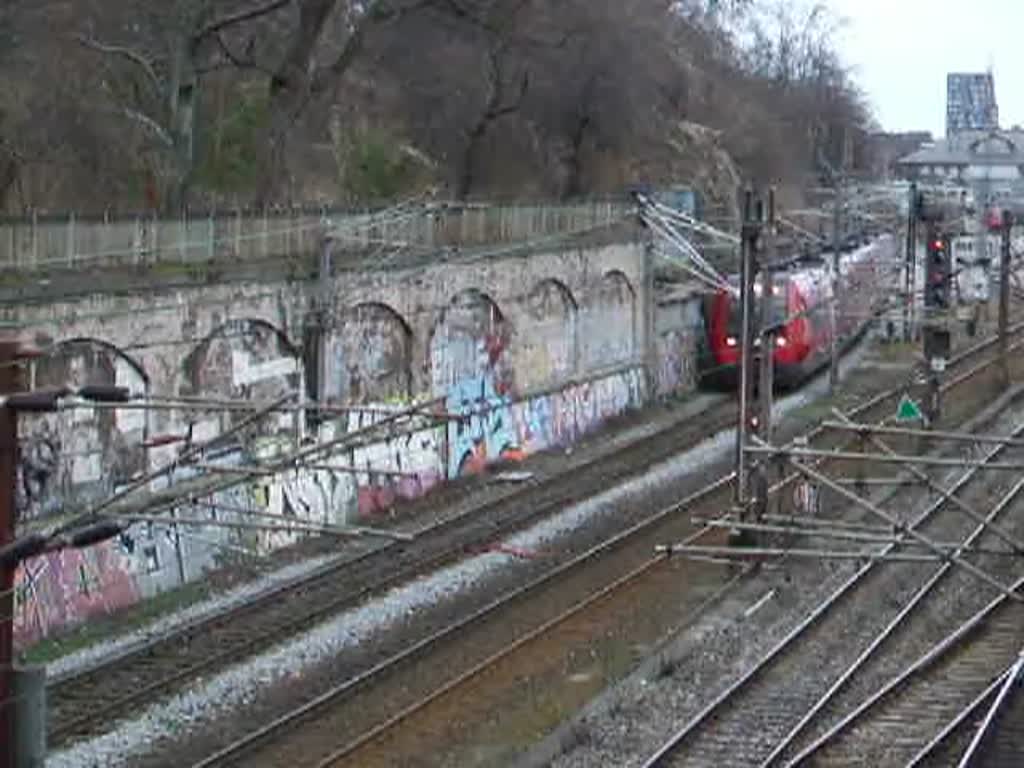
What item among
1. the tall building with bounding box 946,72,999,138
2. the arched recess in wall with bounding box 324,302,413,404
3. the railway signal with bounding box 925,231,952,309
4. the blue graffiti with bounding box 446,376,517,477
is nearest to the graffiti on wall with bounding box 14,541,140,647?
the arched recess in wall with bounding box 324,302,413,404

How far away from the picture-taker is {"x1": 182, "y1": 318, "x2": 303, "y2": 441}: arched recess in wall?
27266 mm

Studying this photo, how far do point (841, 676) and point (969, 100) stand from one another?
125 metres

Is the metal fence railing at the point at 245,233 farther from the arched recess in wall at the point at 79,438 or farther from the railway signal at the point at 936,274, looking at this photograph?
the railway signal at the point at 936,274

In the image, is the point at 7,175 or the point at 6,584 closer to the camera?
the point at 6,584

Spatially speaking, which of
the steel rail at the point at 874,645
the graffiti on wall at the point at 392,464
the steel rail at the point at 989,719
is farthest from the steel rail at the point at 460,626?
the steel rail at the point at 989,719

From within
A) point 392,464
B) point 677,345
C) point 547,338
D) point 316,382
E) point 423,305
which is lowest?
point 392,464

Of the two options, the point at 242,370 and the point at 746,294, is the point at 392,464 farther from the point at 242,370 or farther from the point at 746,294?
the point at 746,294

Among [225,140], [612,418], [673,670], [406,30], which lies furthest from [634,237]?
[673,670]

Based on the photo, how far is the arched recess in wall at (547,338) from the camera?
39.5m

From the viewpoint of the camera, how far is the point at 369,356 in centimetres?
3262

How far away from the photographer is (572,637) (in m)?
23.0

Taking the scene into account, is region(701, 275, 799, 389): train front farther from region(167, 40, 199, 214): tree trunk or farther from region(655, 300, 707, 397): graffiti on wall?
region(167, 40, 199, 214): tree trunk

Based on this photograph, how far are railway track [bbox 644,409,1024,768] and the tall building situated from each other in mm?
114245

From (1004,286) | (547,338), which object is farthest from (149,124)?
(1004,286)
